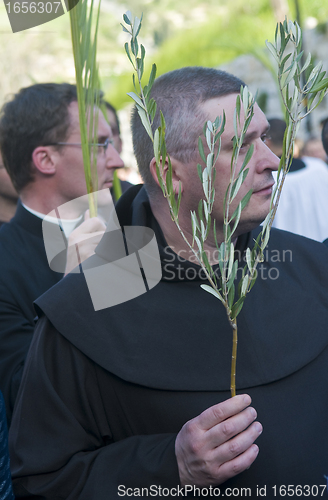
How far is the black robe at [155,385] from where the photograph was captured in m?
1.74

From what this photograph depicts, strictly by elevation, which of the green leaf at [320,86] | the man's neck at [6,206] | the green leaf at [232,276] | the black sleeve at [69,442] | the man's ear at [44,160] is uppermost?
the green leaf at [320,86]

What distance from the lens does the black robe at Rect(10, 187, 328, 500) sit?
1.74 m


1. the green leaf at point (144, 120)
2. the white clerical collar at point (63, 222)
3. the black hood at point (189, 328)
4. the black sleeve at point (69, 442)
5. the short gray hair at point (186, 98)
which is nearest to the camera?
the green leaf at point (144, 120)

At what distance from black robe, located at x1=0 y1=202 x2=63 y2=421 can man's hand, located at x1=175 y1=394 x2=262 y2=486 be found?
3.32 ft

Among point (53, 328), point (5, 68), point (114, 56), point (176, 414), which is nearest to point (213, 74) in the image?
point (53, 328)

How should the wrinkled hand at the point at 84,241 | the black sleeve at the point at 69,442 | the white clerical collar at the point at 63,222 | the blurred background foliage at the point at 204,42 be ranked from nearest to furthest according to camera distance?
the black sleeve at the point at 69,442
the wrinkled hand at the point at 84,241
the white clerical collar at the point at 63,222
the blurred background foliage at the point at 204,42

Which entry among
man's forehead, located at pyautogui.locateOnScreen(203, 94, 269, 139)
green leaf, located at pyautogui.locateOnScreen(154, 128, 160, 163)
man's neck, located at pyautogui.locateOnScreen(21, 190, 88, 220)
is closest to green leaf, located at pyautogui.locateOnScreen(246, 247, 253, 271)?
green leaf, located at pyautogui.locateOnScreen(154, 128, 160, 163)

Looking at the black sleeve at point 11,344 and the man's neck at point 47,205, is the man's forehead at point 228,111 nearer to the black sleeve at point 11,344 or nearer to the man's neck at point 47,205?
the black sleeve at point 11,344

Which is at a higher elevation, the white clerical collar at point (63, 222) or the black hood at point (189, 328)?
the white clerical collar at point (63, 222)

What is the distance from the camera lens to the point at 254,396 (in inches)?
70.9

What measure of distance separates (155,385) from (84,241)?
0.80 m

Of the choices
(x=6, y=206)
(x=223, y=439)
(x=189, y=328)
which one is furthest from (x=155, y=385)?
(x=6, y=206)

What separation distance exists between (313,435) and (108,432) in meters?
0.68

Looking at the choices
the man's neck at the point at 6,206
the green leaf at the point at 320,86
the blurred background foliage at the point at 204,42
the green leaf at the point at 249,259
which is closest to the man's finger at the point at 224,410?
the green leaf at the point at 249,259
